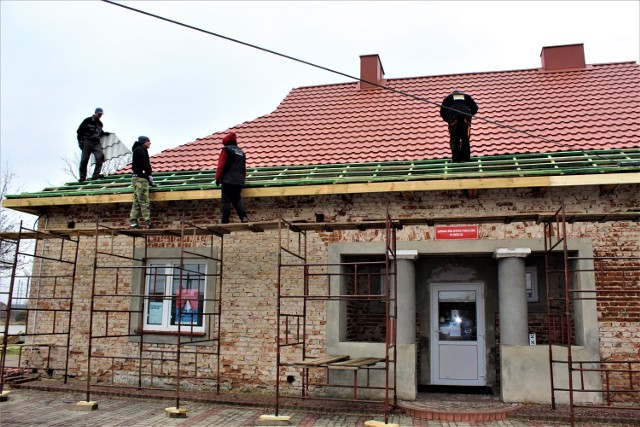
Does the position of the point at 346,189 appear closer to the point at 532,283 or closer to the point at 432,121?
the point at 432,121

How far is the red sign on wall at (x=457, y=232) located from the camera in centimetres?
1027

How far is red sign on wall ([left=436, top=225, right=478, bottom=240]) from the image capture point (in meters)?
10.3

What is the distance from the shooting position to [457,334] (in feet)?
38.6

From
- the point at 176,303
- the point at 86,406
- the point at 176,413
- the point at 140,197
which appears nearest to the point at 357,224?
the point at 176,413

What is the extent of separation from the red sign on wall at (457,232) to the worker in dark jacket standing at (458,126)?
1450mm

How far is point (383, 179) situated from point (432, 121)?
3.36m

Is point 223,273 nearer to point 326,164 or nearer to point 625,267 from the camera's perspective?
point 326,164

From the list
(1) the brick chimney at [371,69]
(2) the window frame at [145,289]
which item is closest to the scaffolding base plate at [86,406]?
(2) the window frame at [145,289]

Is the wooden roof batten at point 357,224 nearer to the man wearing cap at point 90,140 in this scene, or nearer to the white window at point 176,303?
the white window at point 176,303

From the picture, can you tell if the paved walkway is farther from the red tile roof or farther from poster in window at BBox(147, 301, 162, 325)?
the red tile roof

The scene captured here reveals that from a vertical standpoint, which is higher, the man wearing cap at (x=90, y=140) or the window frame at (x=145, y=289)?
the man wearing cap at (x=90, y=140)

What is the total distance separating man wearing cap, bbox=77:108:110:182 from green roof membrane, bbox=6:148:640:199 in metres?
0.59

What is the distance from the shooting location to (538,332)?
1160cm

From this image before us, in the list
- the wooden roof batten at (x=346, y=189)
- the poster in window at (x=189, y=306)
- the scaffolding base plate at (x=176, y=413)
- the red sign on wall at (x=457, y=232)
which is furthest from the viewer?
the poster in window at (x=189, y=306)
